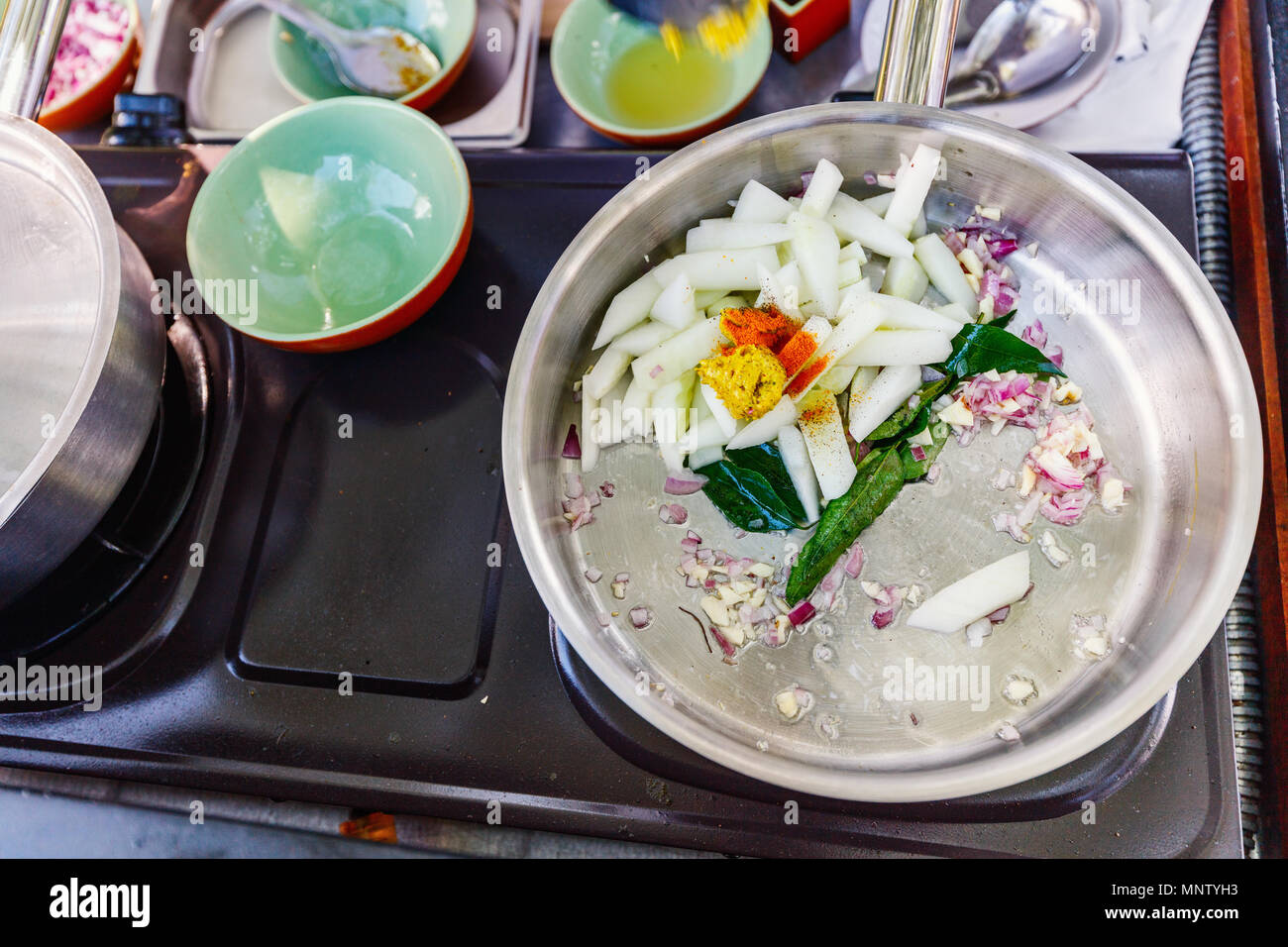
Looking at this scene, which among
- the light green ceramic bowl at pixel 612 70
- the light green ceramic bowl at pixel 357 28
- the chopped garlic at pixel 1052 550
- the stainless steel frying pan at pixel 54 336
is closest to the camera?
the stainless steel frying pan at pixel 54 336

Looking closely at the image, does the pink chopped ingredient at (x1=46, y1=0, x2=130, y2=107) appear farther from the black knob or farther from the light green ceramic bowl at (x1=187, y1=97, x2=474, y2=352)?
the light green ceramic bowl at (x1=187, y1=97, x2=474, y2=352)

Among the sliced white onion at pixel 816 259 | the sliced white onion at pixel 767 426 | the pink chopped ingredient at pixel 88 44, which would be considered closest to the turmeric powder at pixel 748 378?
the sliced white onion at pixel 767 426

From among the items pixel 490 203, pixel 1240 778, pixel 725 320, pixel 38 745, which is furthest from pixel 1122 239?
pixel 38 745

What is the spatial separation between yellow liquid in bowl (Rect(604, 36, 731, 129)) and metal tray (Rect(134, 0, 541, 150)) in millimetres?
149

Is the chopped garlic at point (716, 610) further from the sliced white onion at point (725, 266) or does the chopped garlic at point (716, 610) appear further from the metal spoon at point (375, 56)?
the metal spoon at point (375, 56)

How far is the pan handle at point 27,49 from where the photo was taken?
96 centimetres

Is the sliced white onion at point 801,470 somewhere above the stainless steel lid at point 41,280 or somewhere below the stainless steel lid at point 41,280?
below

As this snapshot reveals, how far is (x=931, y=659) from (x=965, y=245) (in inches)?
19.7

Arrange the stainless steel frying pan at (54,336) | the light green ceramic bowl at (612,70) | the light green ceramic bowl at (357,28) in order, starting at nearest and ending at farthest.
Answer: the stainless steel frying pan at (54,336) → the light green ceramic bowl at (612,70) → the light green ceramic bowl at (357,28)

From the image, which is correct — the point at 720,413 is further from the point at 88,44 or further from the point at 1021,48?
the point at 88,44

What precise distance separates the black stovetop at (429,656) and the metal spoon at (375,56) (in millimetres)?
280

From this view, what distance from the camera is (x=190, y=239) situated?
100 cm

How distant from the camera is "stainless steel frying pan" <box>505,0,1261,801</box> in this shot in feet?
2.83
